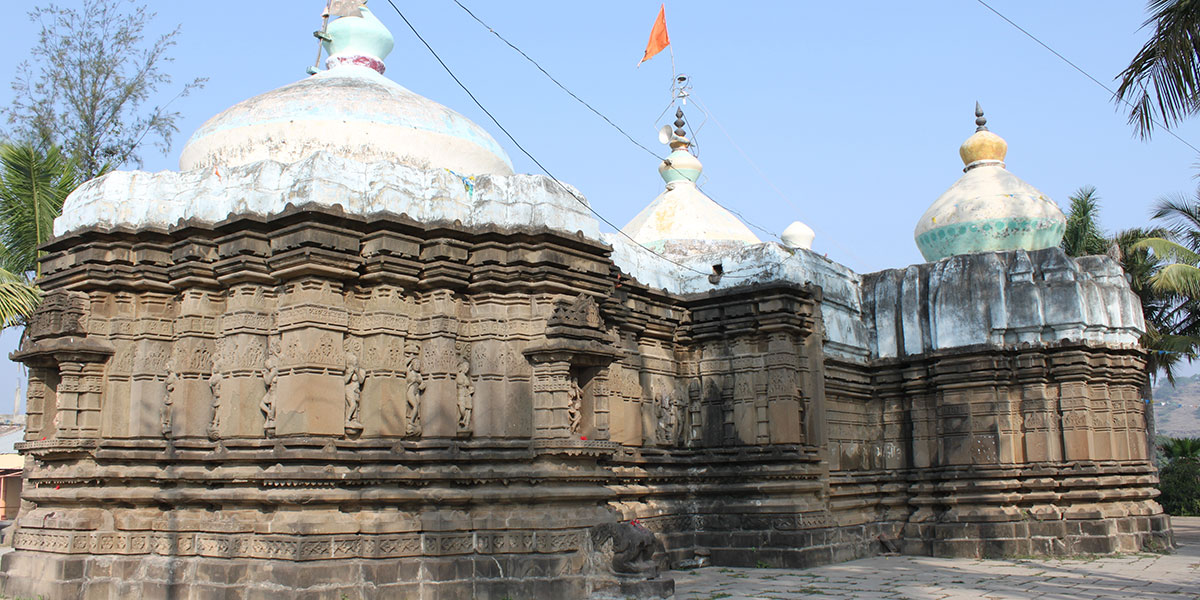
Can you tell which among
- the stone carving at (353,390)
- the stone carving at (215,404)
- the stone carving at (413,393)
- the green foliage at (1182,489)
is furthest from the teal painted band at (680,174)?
→ the green foliage at (1182,489)

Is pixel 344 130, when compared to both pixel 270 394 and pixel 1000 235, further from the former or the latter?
pixel 1000 235

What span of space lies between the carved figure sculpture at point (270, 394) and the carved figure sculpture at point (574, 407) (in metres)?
2.71

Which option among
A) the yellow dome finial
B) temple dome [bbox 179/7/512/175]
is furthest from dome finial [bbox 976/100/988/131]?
temple dome [bbox 179/7/512/175]

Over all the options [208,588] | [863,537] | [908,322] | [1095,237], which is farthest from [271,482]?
[1095,237]

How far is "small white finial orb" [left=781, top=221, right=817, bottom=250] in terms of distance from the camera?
1925cm

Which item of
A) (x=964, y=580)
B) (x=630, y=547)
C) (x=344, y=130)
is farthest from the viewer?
(x=964, y=580)

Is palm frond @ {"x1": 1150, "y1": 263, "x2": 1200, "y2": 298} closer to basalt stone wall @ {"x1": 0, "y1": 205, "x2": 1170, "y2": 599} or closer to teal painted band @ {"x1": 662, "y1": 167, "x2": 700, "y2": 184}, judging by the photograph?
teal painted band @ {"x1": 662, "y1": 167, "x2": 700, "y2": 184}

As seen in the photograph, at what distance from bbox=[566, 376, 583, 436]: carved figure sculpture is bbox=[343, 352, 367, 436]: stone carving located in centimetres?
196

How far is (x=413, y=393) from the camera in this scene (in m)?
9.87

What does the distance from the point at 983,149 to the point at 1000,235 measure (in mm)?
2051

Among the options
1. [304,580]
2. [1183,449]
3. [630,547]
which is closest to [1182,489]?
[1183,449]

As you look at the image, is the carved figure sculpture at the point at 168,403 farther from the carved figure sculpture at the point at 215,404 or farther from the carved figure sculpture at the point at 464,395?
the carved figure sculpture at the point at 464,395

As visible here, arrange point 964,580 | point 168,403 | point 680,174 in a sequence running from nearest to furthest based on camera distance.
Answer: point 168,403 → point 964,580 → point 680,174

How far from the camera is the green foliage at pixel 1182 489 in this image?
2456cm
